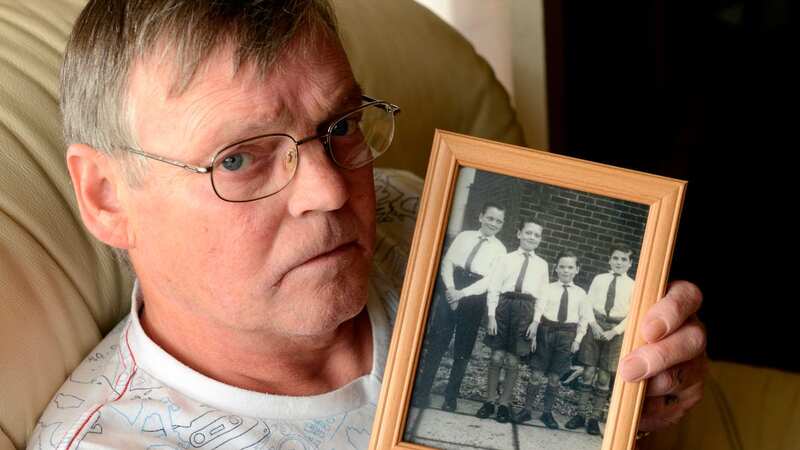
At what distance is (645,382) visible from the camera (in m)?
1.15

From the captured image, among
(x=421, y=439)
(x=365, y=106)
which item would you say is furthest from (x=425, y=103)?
(x=421, y=439)

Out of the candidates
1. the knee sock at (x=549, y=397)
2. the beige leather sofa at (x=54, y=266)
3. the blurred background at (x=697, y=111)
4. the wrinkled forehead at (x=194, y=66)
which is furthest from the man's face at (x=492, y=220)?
the blurred background at (x=697, y=111)

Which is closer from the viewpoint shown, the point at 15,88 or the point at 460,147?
the point at 460,147

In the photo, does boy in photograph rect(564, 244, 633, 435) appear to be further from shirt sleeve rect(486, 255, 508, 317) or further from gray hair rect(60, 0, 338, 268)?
gray hair rect(60, 0, 338, 268)

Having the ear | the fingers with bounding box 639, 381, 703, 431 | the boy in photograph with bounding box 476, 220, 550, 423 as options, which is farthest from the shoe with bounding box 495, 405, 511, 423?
the ear

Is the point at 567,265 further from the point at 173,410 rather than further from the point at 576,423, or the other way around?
the point at 173,410

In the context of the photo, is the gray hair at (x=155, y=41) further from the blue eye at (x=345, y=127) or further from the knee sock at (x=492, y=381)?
the knee sock at (x=492, y=381)

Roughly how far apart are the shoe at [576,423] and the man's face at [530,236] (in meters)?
0.23

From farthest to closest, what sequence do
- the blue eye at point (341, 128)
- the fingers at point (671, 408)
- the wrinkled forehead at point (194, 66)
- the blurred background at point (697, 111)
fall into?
the blurred background at point (697, 111), the fingers at point (671, 408), the blue eye at point (341, 128), the wrinkled forehead at point (194, 66)

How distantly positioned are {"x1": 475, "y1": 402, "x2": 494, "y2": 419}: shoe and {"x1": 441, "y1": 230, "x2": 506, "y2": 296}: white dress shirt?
15 cm

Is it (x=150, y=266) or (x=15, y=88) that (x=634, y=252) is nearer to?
(x=150, y=266)

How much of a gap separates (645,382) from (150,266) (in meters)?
0.70

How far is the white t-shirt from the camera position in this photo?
119 cm

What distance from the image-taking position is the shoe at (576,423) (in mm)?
1137
